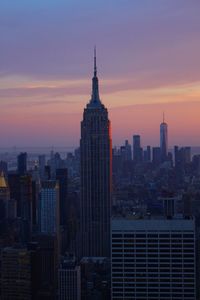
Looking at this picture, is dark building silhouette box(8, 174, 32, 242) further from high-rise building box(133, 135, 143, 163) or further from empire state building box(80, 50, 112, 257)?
high-rise building box(133, 135, 143, 163)

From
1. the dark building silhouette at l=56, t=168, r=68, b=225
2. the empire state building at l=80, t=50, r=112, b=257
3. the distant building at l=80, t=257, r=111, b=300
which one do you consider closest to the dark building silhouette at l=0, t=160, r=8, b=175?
the dark building silhouette at l=56, t=168, r=68, b=225

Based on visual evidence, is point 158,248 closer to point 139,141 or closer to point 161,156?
point 139,141

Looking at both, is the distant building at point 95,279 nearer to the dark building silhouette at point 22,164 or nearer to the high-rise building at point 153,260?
the high-rise building at point 153,260

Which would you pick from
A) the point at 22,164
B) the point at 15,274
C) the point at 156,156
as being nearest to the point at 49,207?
the point at 22,164

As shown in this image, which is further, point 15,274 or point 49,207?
point 49,207

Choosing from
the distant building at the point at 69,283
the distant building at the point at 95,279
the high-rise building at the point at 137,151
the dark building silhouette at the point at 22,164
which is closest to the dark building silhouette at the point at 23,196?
the dark building silhouette at the point at 22,164

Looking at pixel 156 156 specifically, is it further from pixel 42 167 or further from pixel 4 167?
pixel 4 167

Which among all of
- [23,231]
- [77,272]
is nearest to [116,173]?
[23,231]
